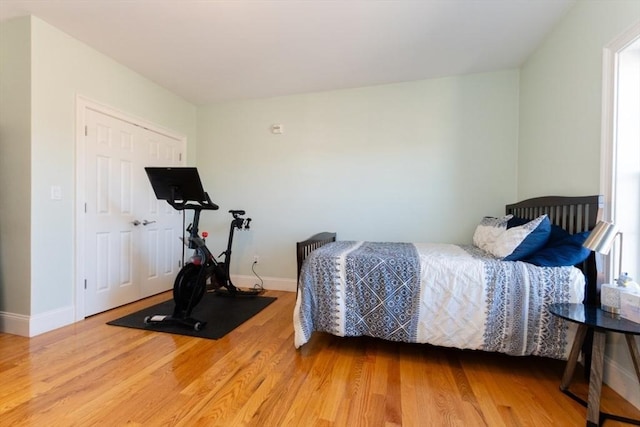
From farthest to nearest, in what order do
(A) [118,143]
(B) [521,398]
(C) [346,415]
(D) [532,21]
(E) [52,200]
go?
1. (A) [118,143]
2. (E) [52,200]
3. (D) [532,21]
4. (B) [521,398]
5. (C) [346,415]

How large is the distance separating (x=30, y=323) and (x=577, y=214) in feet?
13.4

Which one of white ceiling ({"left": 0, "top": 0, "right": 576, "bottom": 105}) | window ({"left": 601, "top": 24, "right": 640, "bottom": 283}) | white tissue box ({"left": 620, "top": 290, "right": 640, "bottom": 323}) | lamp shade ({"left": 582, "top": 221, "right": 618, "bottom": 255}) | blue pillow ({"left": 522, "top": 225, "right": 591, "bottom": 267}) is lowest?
white tissue box ({"left": 620, "top": 290, "right": 640, "bottom": 323})

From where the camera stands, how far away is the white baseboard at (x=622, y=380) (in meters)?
1.48

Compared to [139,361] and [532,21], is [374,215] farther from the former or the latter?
[139,361]

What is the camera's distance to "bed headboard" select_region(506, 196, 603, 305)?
171 cm

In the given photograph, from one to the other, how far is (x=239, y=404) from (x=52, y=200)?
2.30 m

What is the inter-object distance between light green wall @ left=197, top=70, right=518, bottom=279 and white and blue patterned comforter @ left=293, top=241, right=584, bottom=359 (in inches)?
52.7

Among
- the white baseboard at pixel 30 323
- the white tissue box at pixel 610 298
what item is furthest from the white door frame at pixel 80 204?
the white tissue box at pixel 610 298

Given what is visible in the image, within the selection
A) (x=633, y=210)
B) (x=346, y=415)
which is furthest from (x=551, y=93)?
(x=346, y=415)

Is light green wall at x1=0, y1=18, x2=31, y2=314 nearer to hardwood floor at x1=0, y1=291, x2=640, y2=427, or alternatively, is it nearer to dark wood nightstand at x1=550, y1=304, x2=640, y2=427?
hardwood floor at x1=0, y1=291, x2=640, y2=427

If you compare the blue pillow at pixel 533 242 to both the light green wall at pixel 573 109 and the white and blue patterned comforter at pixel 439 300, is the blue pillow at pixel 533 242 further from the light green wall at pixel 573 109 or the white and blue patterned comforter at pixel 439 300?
the light green wall at pixel 573 109

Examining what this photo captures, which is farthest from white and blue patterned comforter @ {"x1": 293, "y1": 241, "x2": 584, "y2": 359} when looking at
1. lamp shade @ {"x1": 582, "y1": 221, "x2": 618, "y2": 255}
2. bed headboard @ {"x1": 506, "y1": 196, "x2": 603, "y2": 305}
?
lamp shade @ {"x1": 582, "y1": 221, "x2": 618, "y2": 255}

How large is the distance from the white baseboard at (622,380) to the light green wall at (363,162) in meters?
1.66

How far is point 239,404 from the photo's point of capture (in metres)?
1.48
